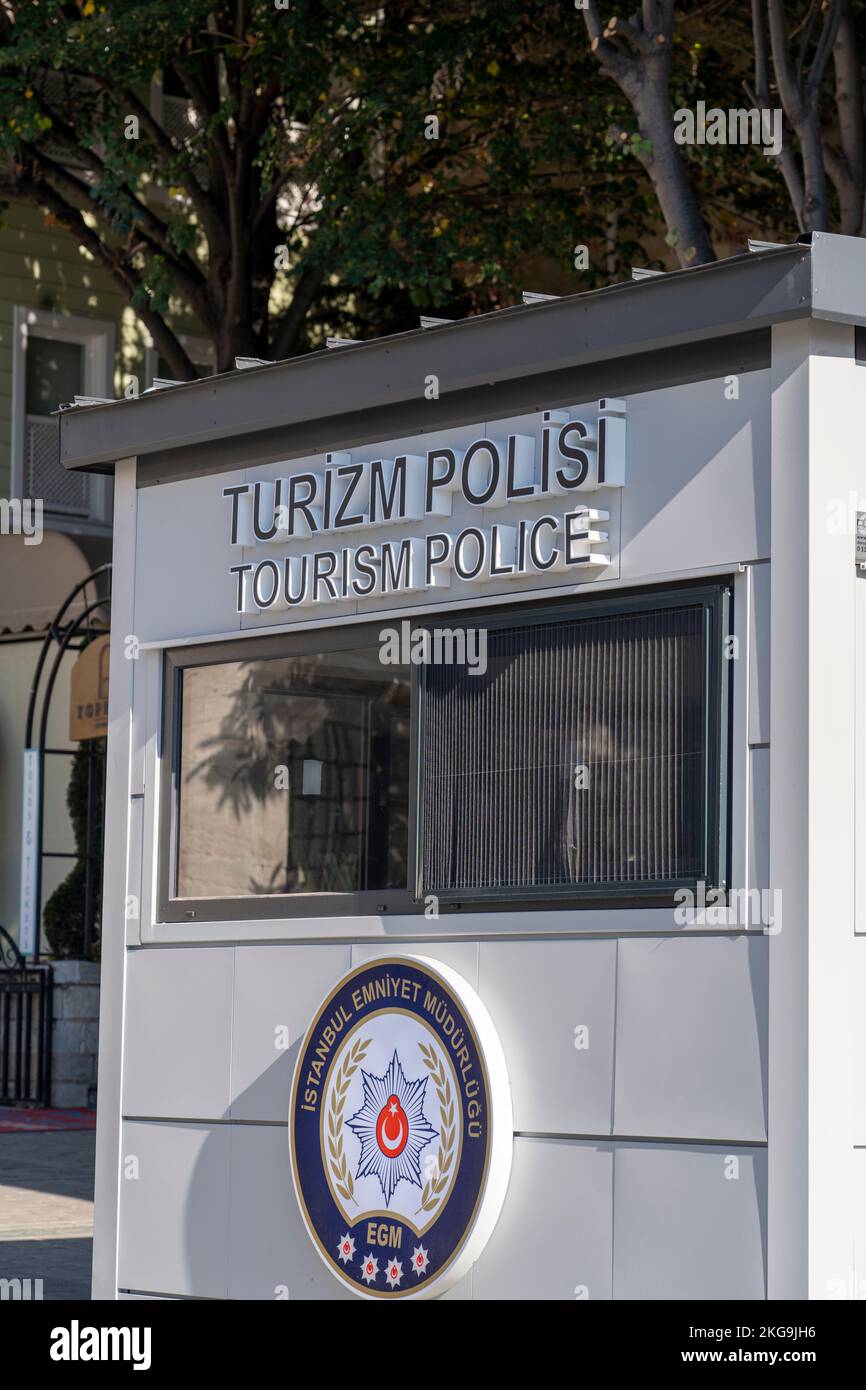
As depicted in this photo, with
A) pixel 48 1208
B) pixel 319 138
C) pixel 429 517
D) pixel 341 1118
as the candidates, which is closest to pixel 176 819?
pixel 341 1118

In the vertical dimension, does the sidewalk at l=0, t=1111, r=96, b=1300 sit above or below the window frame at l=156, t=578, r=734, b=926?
below

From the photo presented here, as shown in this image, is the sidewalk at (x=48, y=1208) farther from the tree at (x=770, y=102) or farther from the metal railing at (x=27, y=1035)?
the tree at (x=770, y=102)

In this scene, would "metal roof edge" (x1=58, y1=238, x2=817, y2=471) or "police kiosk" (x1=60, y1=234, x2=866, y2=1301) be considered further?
"metal roof edge" (x1=58, y1=238, x2=817, y2=471)

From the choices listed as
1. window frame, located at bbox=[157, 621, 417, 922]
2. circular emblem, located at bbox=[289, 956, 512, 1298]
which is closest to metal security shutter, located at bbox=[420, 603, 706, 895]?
window frame, located at bbox=[157, 621, 417, 922]

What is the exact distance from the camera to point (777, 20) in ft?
38.4

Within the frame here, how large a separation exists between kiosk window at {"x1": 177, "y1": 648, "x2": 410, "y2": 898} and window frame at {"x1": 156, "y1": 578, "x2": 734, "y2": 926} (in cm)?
3

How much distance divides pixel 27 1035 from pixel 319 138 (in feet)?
23.7

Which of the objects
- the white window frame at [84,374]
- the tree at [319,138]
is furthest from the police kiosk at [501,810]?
the white window frame at [84,374]

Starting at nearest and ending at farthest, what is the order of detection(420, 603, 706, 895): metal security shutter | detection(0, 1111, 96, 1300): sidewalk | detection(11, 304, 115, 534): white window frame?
detection(420, 603, 706, 895): metal security shutter
detection(0, 1111, 96, 1300): sidewalk
detection(11, 304, 115, 534): white window frame

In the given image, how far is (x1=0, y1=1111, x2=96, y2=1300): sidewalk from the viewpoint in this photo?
8.51m

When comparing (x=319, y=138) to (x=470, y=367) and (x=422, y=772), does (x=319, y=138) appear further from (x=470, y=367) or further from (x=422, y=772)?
(x=422, y=772)

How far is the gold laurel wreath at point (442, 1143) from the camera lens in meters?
5.48

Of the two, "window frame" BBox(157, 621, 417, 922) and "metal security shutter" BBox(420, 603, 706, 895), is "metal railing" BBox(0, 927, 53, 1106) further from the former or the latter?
"metal security shutter" BBox(420, 603, 706, 895)

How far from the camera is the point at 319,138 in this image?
51.3 ft
